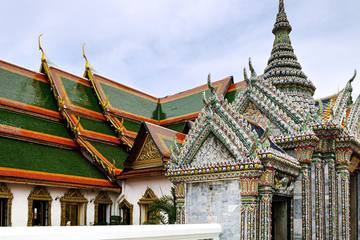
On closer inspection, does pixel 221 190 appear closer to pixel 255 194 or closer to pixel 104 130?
pixel 255 194

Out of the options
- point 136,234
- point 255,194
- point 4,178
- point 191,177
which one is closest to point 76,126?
point 4,178

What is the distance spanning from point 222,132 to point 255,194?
97 centimetres

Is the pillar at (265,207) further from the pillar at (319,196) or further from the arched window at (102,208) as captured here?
the arched window at (102,208)

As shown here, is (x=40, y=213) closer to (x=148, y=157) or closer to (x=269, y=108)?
(x=148, y=157)

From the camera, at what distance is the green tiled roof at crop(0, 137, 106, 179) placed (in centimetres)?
1201

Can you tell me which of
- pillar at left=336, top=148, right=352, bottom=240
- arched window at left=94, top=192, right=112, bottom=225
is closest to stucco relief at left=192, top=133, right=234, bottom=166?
pillar at left=336, top=148, right=352, bottom=240

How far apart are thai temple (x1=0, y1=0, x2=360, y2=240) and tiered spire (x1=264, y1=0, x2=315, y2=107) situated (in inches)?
0.9

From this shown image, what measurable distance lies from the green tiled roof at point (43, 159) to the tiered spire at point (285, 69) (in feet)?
22.0

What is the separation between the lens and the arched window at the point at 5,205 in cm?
1146

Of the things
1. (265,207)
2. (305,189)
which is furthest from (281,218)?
→ (265,207)

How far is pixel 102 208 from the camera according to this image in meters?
14.1

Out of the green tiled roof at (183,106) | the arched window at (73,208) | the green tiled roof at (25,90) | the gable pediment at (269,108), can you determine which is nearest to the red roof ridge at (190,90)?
the green tiled roof at (183,106)

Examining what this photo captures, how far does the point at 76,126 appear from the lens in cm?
1495

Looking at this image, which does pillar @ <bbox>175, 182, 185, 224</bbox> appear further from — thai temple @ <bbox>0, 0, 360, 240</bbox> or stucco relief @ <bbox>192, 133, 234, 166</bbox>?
stucco relief @ <bbox>192, 133, 234, 166</bbox>
